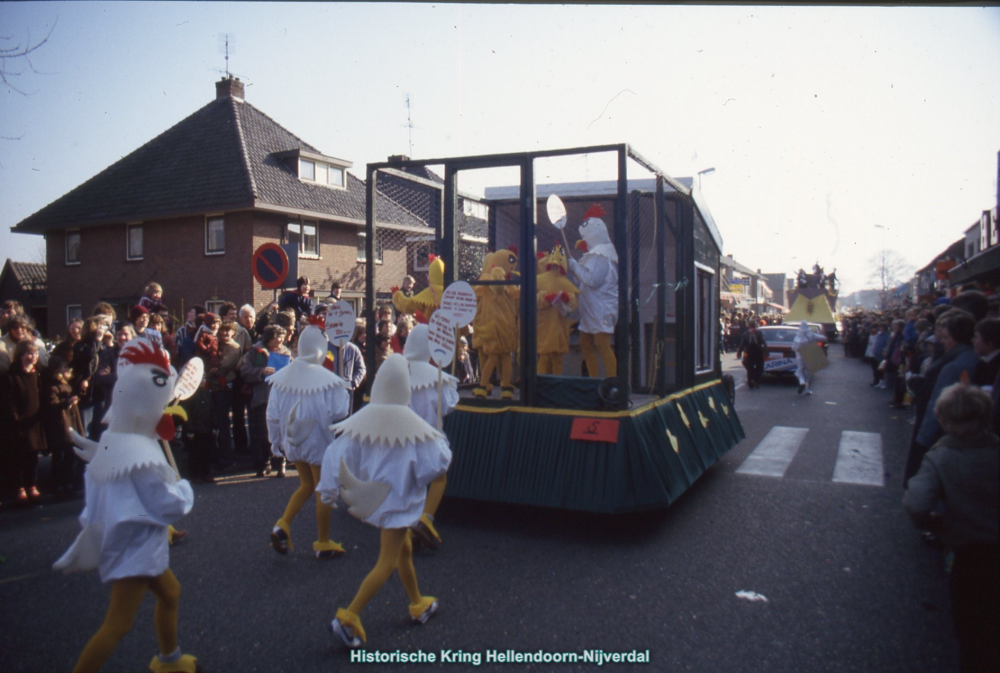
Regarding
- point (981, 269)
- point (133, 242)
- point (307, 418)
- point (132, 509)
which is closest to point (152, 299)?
point (307, 418)

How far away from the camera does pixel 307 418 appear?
15.5 feet

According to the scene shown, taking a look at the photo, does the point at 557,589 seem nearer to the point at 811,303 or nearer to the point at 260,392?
the point at 811,303

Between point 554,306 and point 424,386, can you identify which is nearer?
point 424,386

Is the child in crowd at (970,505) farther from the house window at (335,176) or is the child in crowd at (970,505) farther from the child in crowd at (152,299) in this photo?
the house window at (335,176)

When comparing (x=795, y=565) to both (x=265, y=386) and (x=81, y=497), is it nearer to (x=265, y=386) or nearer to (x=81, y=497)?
(x=265, y=386)

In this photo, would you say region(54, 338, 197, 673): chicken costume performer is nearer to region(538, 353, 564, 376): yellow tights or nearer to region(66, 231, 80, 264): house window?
region(538, 353, 564, 376): yellow tights

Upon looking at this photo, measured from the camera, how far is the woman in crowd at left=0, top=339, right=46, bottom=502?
6129 millimetres

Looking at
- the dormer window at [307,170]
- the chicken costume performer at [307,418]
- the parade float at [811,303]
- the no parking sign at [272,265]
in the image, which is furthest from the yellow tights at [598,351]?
the dormer window at [307,170]

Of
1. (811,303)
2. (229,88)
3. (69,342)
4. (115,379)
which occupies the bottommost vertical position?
(115,379)

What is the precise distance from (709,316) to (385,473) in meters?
6.24

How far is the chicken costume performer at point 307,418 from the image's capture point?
4703 millimetres

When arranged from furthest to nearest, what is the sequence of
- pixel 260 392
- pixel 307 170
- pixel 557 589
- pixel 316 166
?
pixel 316 166 < pixel 307 170 < pixel 260 392 < pixel 557 589

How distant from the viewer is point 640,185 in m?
7.53

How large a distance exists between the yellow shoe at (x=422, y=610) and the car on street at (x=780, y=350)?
51.0ft
